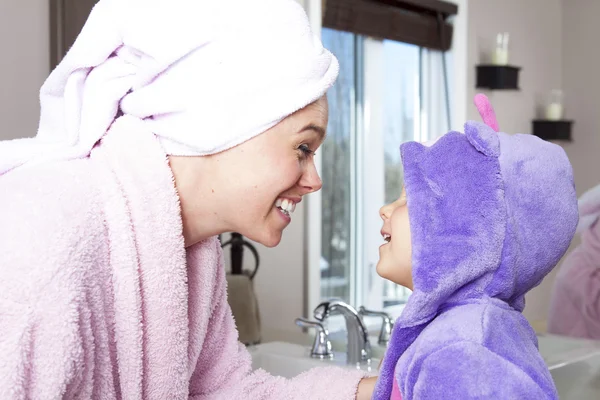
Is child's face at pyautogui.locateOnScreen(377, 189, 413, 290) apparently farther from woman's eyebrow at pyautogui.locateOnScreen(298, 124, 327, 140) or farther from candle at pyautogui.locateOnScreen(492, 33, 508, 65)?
candle at pyautogui.locateOnScreen(492, 33, 508, 65)

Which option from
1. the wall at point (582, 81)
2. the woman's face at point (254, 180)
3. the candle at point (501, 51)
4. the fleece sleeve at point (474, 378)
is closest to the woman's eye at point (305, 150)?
the woman's face at point (254, 180)

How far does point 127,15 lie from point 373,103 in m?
1.32

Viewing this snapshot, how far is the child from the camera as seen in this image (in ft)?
2.66

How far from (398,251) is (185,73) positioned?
1.20 ft

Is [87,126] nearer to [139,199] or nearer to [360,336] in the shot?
[139,199]

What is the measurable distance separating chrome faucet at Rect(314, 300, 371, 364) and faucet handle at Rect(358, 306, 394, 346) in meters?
0.06

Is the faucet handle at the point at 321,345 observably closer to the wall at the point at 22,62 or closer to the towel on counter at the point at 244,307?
the towel on counter at the point at 244,307

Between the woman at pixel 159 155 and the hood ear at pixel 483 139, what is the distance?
8.2 inches

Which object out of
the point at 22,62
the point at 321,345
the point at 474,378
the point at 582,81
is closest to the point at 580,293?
the point at 582,81

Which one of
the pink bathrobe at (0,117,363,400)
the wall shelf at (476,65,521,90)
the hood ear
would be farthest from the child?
the wall shelf at (476,65,521,90)

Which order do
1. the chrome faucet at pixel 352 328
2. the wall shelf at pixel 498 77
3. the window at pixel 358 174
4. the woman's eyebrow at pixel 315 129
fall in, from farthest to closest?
the window at pixel 358 174
the wall shelf at pixel 498 77
the chrome faucet at pixel 352 328
the woman's eyebrow at pixel 315 129

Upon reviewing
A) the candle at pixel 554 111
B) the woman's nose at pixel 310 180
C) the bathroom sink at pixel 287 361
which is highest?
the candle at pixel 554 111

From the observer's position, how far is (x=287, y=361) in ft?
5.60

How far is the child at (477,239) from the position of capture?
2.66 ft
